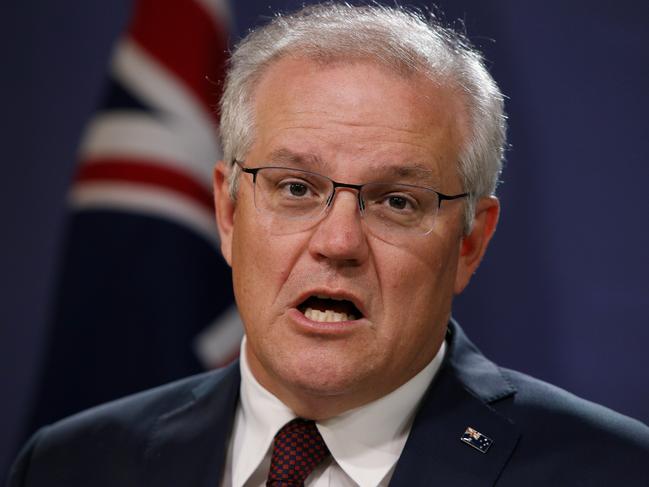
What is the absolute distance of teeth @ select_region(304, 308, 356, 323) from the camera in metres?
2.04

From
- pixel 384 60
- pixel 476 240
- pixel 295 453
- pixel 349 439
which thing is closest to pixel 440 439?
pixel 349 439

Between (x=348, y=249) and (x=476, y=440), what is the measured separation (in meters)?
0.50

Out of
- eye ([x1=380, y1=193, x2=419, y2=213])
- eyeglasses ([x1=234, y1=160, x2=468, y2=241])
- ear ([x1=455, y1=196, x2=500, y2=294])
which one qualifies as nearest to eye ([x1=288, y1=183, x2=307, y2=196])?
eyeglasses ([x1=234, y1=160, x2=468, y2=241])

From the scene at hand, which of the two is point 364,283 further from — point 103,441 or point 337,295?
point 103,441

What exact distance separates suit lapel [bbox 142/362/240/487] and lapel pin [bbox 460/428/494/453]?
52 cm

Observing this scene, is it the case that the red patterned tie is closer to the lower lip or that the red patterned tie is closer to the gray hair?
the lower lip

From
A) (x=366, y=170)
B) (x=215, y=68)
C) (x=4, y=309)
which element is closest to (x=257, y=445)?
(x=366, y=170)

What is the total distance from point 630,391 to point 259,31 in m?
1.75

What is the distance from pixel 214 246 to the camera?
11.8ft

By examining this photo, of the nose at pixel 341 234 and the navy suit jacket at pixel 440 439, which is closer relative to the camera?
the nose at pixel 341 234

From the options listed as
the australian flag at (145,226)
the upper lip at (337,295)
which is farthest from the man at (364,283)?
the australian flag at (145,226)

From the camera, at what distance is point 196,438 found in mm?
2307

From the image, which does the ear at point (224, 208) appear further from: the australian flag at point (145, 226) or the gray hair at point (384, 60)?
the australian flag at point (145, 226)

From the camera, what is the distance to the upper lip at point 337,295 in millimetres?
1997
